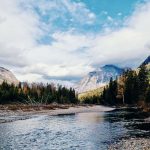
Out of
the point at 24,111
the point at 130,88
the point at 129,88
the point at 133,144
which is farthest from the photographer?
the point at 129,88

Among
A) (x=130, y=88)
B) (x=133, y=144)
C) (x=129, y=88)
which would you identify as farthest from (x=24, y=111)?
(x=133, y=144)

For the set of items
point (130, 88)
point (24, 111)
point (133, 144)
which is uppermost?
point (130, 88)

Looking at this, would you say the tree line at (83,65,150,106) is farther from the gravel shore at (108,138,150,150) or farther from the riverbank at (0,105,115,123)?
the gravel shore at (108,138,150,150)

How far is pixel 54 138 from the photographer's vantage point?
49500mm

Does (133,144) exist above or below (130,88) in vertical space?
below

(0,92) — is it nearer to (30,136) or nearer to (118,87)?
(118,87)

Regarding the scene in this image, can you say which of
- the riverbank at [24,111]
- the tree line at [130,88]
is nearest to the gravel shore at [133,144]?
the riverbank at [24,111]

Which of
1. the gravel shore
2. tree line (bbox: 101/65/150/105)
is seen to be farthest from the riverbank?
the gravel shore

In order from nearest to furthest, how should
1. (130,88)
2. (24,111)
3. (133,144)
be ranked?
1. (133,144)
2. (24,111)
3. (130,88)

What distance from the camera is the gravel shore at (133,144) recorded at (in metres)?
38.3

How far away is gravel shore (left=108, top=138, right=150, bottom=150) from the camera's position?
3831 centimetres

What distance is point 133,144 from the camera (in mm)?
41188

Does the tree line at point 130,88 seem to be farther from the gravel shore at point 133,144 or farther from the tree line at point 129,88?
the gravel shore at point 133,144

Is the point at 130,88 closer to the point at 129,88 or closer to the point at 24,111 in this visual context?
the point at 129,88
